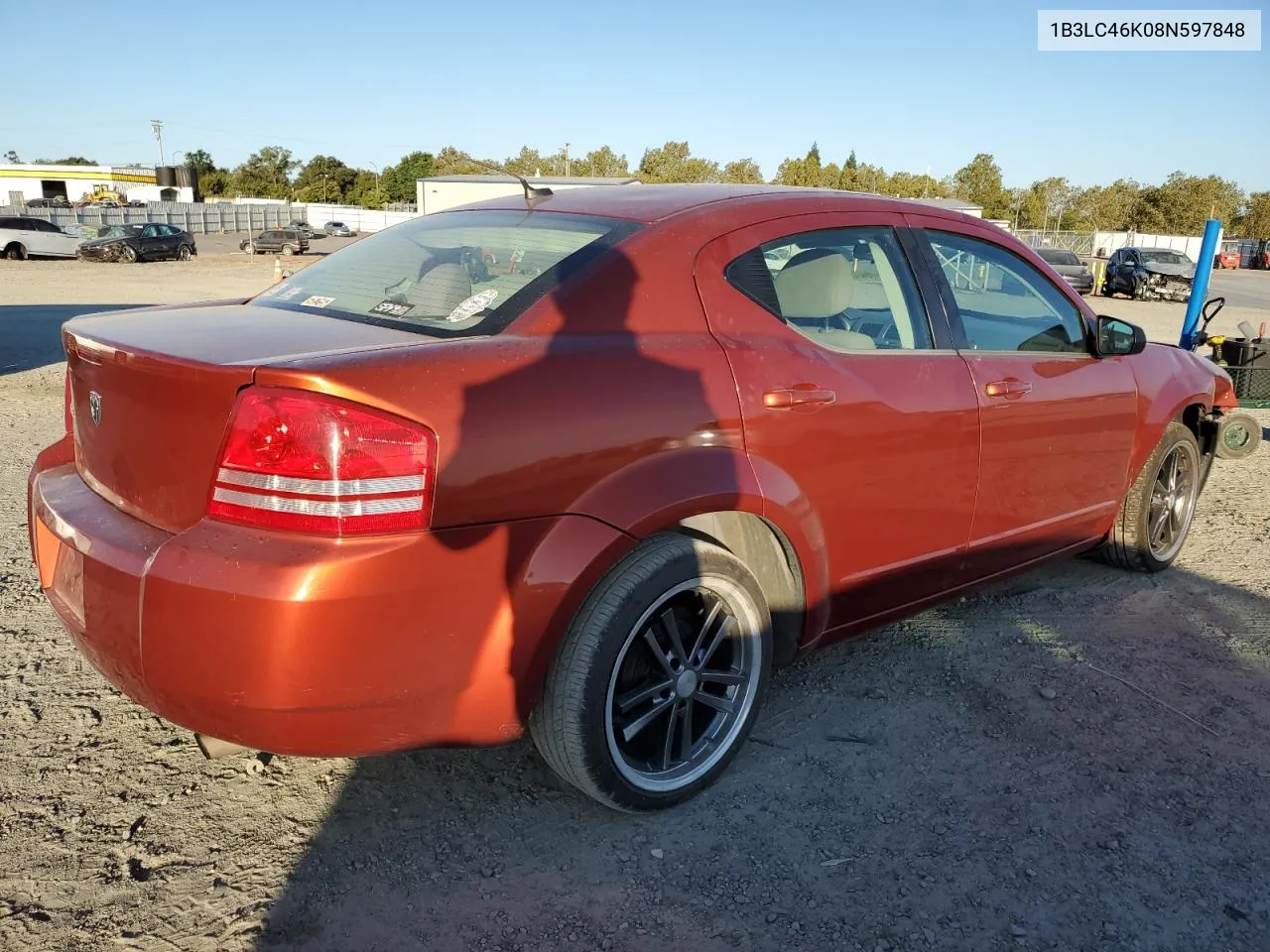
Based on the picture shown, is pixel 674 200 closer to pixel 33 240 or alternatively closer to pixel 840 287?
pixel 840 287

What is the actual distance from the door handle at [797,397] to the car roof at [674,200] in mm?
607

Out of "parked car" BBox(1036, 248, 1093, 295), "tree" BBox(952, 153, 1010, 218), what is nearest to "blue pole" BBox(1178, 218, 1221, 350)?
"parked car" BBox(1036, 248, 1093, 295)

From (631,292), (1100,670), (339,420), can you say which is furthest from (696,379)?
(1100,670)

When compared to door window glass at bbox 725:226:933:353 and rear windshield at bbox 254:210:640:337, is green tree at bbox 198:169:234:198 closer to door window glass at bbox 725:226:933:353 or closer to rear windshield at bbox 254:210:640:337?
rear windshield at bbox 254:210:640:337

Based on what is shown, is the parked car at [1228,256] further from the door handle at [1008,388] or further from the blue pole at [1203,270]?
the door handle at [1008,388]

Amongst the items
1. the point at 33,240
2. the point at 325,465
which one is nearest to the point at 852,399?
the point at 325,465

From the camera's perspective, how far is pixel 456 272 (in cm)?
277

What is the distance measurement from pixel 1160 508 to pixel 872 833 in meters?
2.91

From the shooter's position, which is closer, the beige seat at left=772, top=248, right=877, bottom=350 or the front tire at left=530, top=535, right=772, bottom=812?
the front tire at left=530, top=535, right=772, bottom=812

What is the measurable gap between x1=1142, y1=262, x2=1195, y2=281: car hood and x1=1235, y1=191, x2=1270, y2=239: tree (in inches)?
2109

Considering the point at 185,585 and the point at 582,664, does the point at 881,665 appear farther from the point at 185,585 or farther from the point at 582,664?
the point at 185,585

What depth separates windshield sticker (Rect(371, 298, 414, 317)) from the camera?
104 inches

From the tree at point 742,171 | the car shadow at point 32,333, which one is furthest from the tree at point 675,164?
the car shadow at point 32,333

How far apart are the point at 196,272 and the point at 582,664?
31.4 meters
